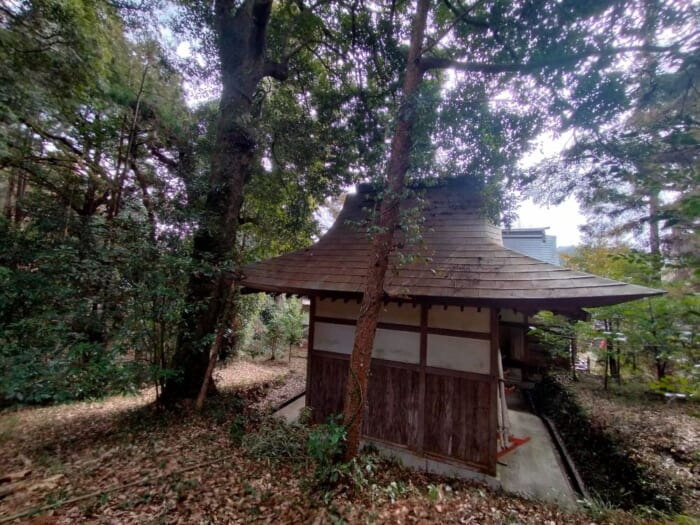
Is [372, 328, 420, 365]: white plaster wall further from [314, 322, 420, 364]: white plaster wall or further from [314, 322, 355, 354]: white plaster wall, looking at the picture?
[314, 322, 355, 354]: white plaster wall

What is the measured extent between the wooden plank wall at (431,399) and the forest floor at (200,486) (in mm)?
466

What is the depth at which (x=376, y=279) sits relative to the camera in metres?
3.23

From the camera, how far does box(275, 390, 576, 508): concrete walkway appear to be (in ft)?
12.6

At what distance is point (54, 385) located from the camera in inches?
142

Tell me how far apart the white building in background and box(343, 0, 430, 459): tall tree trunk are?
413 inches

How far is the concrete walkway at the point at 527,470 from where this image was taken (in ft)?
12.6

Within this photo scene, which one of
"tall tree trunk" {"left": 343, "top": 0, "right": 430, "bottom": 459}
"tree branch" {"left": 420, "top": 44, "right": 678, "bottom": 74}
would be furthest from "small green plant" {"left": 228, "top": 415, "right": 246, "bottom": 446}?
"tree branch" {"left": 420, "top": 44, "right": 678, "bottom": 74}

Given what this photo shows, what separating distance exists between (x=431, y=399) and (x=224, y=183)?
549 centimetres

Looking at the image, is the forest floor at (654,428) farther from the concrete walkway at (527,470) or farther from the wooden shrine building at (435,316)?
the wooden shrine building at (435,316)

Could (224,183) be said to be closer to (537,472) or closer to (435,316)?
(435,316)

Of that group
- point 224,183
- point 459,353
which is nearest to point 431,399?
point 459,353

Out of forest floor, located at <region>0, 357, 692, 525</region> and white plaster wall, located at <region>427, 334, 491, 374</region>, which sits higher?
white plaster wall, located at <region>427, 334, 491, 374</region>

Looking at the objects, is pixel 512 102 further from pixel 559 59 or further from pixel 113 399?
pixel 113 399

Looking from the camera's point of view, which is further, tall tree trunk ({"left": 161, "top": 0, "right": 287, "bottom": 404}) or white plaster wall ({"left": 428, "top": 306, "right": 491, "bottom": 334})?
tall tree trunk ({"left": 161, "top": 0, "right": 287, "bottom": 404})
